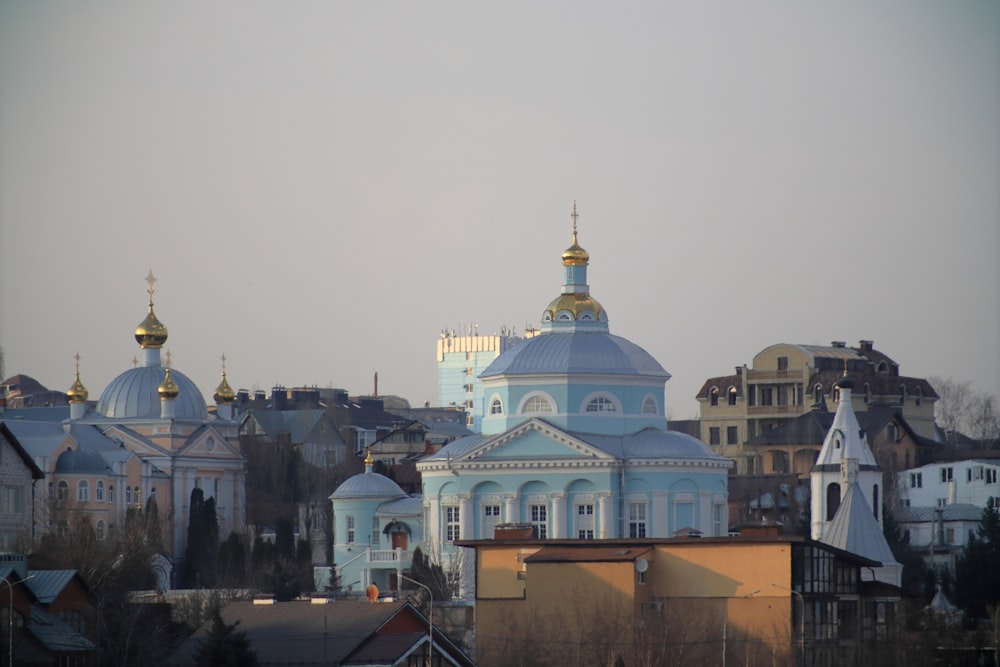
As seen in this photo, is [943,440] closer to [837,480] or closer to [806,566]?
[837,480]

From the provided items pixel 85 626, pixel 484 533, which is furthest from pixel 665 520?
pixel 85 626

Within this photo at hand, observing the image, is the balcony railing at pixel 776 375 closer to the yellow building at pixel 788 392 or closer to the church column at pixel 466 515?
the yellow building at pixel 788 392

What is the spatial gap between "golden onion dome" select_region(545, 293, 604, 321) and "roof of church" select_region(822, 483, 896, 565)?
55.9 ft

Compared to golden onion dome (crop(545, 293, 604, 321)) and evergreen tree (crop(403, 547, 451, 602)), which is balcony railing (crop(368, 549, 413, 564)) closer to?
evergreen tree (crop(403, 547, 451, 602))

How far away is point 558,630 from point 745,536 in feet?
17.4

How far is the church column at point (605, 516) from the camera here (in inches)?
3300

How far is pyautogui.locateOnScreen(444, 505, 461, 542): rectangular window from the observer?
284 ft

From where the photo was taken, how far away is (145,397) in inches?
4252

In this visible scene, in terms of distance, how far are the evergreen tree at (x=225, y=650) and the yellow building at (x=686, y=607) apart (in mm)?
8954

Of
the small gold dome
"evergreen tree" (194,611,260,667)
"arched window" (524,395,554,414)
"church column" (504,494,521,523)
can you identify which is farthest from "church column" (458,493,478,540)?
"evergreen tree" (194,611,260,667)

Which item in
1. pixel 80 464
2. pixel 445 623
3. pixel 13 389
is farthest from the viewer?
pixel 13 389

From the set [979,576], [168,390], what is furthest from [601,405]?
[168,390]

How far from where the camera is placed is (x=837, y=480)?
78.8 m

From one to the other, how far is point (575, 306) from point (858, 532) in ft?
63.0
